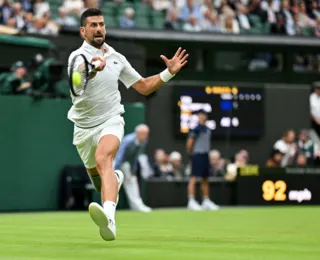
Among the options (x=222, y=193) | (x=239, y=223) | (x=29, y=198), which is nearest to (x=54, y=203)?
(x=29, y=198)

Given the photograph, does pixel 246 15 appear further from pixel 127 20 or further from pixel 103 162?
pixel 103 162

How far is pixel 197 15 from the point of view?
25031 mm

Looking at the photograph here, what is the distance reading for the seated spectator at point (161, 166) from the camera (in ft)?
70.7

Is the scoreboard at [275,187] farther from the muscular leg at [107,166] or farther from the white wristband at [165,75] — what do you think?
the muscular leg at [107,166]

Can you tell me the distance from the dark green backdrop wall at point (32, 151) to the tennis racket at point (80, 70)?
897cm

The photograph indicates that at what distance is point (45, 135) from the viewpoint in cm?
1820

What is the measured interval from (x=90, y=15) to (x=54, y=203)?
9.76 m

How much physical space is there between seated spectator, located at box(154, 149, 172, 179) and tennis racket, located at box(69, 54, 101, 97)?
12.5m

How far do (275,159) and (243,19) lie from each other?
4.36 m

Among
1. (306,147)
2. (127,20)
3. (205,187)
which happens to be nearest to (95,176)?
(205,187)

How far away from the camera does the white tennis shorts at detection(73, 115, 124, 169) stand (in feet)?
29.7

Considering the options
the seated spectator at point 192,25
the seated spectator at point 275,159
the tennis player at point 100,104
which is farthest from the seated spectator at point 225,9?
the tennis player at point 100,104

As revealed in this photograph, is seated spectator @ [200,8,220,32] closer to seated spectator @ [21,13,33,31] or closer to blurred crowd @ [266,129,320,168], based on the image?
blurred crowd @ [266,129,320,168]

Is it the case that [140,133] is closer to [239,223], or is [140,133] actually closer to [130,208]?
[130,208]
